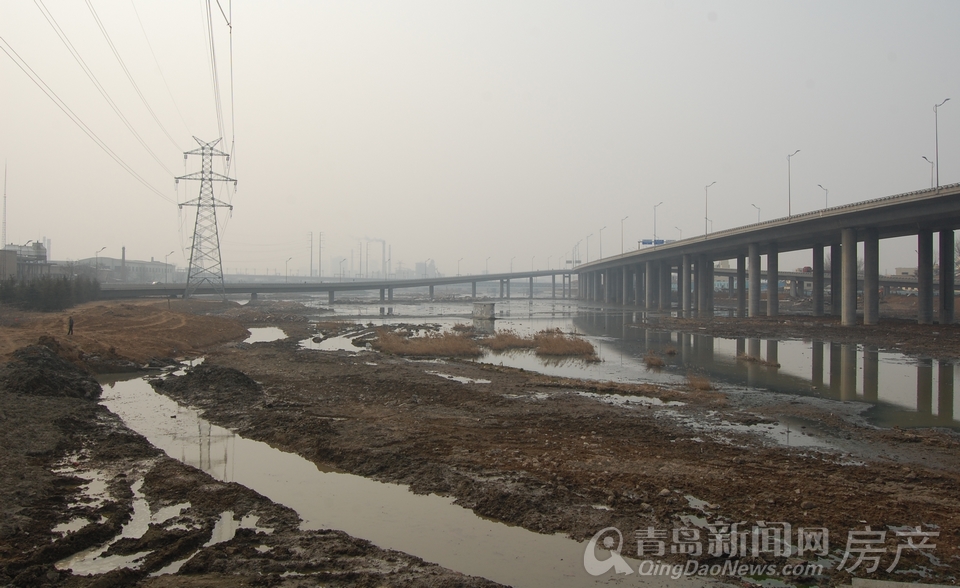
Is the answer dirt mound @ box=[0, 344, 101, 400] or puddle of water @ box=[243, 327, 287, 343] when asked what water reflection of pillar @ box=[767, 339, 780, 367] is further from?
puddle of water @ box=[243, 327, 287, 343]

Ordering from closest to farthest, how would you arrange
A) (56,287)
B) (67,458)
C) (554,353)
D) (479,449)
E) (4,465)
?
(4,465)
(67,458)
(479,449)
(554,353)
(56,287)

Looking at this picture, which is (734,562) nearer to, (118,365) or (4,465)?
(4,465)

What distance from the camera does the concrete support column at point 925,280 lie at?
55562 millimetres

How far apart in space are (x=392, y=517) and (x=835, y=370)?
93.7 ft

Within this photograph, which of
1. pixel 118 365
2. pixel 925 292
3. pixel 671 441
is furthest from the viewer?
pixel 925 292

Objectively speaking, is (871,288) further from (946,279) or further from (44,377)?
(44,377)

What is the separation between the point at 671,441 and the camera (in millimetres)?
14875

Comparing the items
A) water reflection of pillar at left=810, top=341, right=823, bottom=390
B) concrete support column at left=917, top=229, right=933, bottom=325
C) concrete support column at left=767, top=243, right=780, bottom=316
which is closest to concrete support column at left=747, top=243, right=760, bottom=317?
concrete support column at left=767, top=243, right=780, bottom=316

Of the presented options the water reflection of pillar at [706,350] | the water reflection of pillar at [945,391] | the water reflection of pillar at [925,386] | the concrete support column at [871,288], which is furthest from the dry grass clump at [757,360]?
the concrete support column at [871,288]

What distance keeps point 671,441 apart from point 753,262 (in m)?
69.5

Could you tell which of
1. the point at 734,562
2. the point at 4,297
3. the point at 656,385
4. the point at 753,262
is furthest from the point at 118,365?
the point at 753,262

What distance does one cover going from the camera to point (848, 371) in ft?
98.9

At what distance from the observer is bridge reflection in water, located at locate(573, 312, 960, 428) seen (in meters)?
21.1

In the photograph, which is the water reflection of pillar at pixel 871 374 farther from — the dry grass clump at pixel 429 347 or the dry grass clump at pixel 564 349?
the dry grass clump at pixel 429 347
